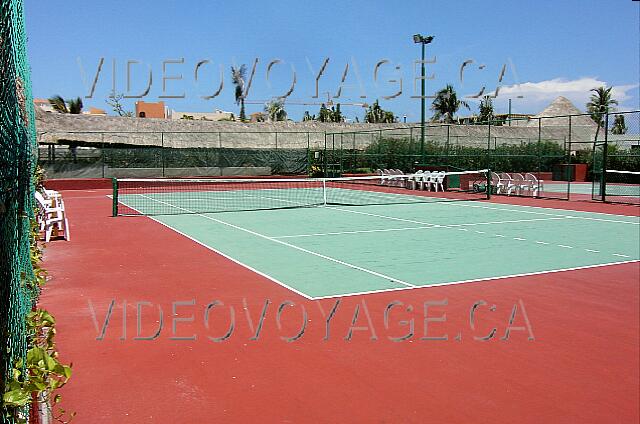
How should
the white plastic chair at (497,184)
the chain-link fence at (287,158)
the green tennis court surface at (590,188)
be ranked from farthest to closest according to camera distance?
the chain-link fence at (287,158)
the green tennis court surface at (590,188)
the white plastic chair at (497,184)

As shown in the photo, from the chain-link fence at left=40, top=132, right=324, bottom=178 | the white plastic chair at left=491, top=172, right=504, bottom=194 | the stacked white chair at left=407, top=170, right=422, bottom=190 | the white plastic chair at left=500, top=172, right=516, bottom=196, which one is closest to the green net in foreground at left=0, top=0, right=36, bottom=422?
the white plastic chair at left=500, top=172, right=516, bottom=196

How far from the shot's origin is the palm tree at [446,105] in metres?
64.7

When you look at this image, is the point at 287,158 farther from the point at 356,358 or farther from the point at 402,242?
the point at 356,358

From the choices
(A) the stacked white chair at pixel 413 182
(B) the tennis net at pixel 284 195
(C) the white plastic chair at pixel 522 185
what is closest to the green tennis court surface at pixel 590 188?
(B) the tennis net at pixel 284 195

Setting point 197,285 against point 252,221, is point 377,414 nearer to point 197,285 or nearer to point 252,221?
point 197,285

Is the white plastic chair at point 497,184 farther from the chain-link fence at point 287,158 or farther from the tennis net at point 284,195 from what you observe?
the chain-link fence at point 287,158

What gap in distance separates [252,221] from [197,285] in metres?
7.66

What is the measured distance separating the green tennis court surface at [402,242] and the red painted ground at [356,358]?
72 cm

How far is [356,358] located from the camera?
5297 mm

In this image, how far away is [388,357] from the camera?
5336mm

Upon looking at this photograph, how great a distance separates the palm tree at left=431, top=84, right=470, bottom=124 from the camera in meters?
64.7

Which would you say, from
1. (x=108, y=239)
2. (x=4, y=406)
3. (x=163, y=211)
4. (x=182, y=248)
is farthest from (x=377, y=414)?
(x=163, y=211)

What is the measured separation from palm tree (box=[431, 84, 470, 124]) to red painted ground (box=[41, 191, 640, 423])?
57342mm

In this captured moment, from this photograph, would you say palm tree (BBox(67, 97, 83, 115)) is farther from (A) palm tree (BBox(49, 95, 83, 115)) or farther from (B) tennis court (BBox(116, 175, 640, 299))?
(B) tennis court (BBox(116, 175, 640, 299))
